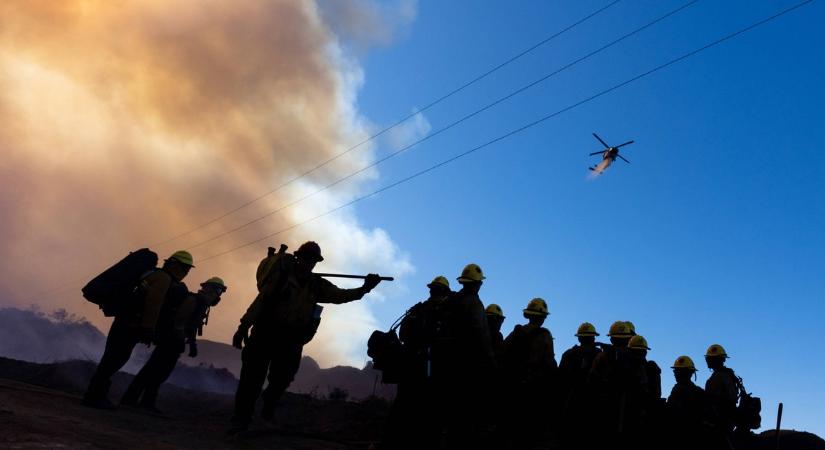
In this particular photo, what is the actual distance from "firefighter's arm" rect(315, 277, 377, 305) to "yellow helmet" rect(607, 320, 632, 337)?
3.86 m

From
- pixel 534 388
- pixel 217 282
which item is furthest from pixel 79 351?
pixel 534 388

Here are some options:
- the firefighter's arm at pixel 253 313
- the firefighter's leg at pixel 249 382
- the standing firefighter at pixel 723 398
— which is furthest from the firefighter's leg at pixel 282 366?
the standing firefighter at pixel 723 398

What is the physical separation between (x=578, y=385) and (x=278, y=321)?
423cm

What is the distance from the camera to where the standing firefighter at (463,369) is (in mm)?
5352

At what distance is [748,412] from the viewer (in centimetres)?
825

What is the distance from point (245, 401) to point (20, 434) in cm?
285

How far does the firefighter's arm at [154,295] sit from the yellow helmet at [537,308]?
17.9 ft

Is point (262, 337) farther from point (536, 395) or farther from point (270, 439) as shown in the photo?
point (536, 395)

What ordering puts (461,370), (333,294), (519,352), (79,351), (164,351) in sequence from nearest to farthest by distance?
1. (461,370)
2. (333,294)
3. (519,352)
4. (164,351)
5. (79,351)

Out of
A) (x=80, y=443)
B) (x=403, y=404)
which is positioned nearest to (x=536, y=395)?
(x=403, y=404)

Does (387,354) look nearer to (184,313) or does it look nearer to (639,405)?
(639,405)

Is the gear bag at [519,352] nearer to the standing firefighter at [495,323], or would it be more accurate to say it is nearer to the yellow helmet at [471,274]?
the standing firefighter at [495,323]

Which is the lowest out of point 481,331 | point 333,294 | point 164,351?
point 164,351

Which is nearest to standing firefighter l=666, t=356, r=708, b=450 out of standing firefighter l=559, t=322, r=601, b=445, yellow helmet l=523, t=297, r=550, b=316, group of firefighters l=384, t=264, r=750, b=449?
group of firefighters l=384, t=264, r=750, b=449
